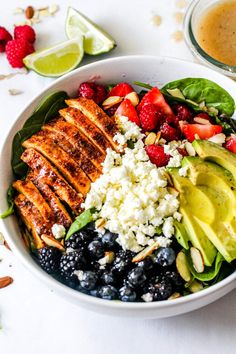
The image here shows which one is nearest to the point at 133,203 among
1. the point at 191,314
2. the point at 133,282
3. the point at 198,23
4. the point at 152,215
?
the point at 152,215

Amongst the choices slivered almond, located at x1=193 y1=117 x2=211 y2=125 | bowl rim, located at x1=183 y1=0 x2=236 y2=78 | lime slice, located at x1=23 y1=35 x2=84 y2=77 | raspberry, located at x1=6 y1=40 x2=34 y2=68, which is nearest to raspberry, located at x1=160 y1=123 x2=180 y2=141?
slivered almond, located at x1=193 y1=117 x2=211 y2=125

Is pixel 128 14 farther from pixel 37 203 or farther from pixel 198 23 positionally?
pixel 37 203

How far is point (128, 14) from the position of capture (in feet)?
13.0

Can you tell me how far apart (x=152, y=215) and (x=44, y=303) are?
0.74 metres

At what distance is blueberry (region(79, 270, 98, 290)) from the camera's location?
2.67m

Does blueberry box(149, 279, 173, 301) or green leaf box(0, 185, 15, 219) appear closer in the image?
blueberry box(149, 279, 173, 301)

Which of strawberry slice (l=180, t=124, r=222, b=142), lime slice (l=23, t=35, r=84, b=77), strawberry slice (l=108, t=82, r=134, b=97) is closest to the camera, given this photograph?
strawberry slice (l=180, t=124, r=222, b=142)

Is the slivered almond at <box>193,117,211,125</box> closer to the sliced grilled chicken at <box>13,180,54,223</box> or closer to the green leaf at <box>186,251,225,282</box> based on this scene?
the green leaf at <box>186,251,225,282</box>

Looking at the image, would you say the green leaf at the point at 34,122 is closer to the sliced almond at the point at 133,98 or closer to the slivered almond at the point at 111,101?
the slivered almond at the point at 111,101

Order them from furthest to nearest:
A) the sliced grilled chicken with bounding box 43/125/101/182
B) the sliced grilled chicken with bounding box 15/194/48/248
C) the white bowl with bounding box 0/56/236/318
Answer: the sliced grilled chicken with bounding box 43/125/101/182 < the sliced grilled chicken with bounding box 15/194/48/248 < the white bowl with bounding box 0/56/236/318

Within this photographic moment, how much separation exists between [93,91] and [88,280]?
105cm

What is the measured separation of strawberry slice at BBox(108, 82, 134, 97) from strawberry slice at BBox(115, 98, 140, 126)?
5.3 inches

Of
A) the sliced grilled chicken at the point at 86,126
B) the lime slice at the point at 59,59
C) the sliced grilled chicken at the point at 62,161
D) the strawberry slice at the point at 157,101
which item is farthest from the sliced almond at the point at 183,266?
the lime slice at the point at 59,59

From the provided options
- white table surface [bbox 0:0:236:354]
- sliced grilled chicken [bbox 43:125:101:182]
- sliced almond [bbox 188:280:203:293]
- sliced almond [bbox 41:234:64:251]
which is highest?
sliced grilled chicken [bbox 43:125:101:182]
